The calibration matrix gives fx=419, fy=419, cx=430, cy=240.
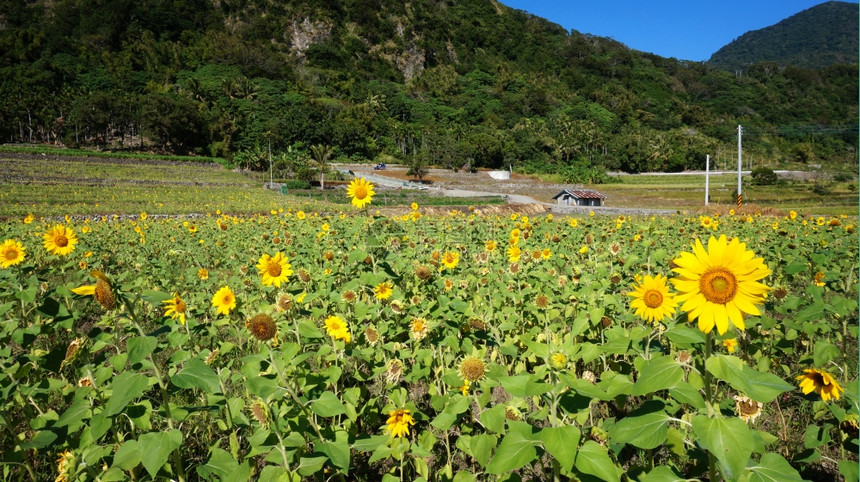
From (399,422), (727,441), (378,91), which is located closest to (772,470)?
(727,441)

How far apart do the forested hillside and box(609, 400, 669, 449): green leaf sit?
5151 cm

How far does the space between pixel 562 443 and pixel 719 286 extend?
61cm

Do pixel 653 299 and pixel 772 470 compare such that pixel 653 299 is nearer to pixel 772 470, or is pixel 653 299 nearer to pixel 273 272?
pixel 772 470

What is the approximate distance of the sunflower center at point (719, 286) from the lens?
1150mm

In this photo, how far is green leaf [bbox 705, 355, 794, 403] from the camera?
3.13 feet

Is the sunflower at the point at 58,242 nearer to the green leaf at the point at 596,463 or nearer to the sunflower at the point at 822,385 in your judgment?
the green leaf at the point at 596,463

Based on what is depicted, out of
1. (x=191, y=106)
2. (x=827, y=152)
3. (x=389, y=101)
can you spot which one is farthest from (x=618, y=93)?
(x=191, y=106)

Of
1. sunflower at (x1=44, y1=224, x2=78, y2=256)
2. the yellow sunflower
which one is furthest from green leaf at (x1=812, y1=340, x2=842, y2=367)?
sunflower at (x1=44, y1=224, x2=78, y2=256)

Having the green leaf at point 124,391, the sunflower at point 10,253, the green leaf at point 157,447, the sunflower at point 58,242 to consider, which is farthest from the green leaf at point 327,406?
the sunflower at point 58,242

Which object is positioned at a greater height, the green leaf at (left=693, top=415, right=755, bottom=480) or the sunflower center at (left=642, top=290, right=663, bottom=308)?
the sunflower center at (left=642, top=290, right=663, bottom=308)

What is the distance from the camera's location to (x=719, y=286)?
115cm

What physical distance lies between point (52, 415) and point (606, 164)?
287 feet

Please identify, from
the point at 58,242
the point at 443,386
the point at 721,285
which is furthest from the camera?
the point at 58,242

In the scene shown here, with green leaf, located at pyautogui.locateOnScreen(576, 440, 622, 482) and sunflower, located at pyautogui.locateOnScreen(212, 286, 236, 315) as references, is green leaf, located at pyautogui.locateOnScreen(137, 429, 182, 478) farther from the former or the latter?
sunflower, located at pyautogui.locateOnScreen(212, 286, 236, 315)
